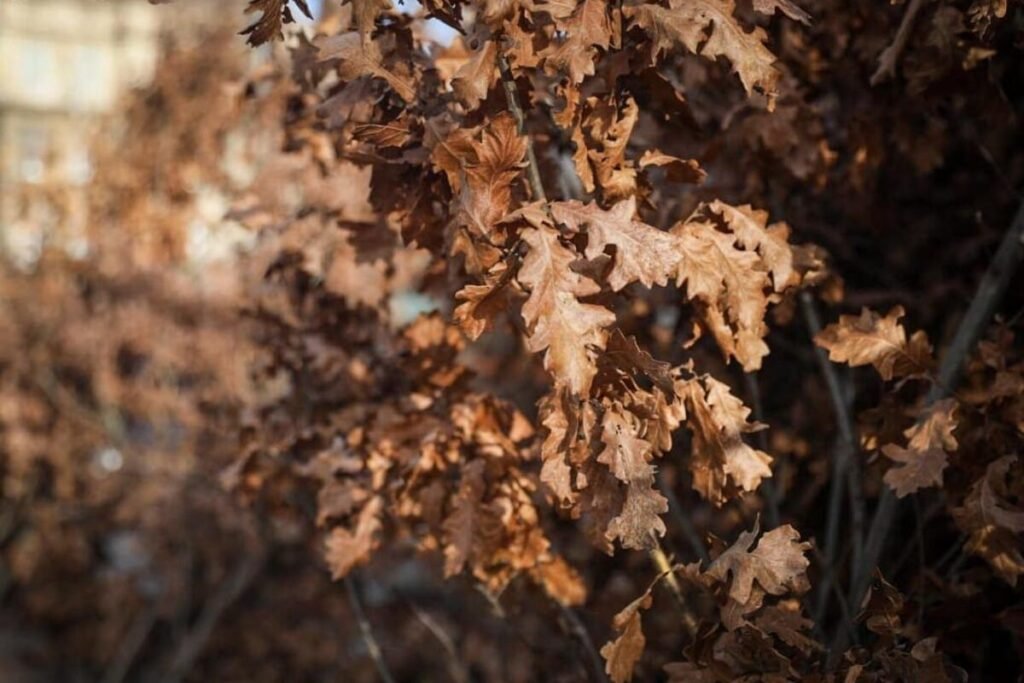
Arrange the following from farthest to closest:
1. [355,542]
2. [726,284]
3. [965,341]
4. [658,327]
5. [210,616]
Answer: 1. [210,616]
2. [658,327]
3. [355,542]
4. [965,341]
5. [726,284]

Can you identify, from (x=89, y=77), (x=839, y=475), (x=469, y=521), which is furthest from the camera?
(x=89, y=77)

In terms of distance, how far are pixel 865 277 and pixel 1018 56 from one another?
3.48 feet

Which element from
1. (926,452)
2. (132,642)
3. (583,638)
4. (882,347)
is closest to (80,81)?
(132,642)

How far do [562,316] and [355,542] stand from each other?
120 centimetres

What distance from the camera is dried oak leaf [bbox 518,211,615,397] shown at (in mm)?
1719

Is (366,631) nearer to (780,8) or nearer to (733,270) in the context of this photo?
(733,270)

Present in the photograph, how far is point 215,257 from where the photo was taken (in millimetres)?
7516

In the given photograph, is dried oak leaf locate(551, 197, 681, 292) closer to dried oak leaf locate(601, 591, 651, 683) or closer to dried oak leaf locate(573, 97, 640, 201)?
dried oak leaf locate(573, 97, 640, 201)

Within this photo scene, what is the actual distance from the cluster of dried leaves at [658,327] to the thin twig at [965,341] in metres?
0.02

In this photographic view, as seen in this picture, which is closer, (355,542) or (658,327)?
(355,542)

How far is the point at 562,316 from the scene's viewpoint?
5.68ft

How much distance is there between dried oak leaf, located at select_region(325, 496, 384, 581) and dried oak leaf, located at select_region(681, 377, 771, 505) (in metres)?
0.96

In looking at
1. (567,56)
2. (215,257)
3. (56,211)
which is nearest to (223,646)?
(215,257)

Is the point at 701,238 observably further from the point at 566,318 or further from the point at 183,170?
the point at 183,170
